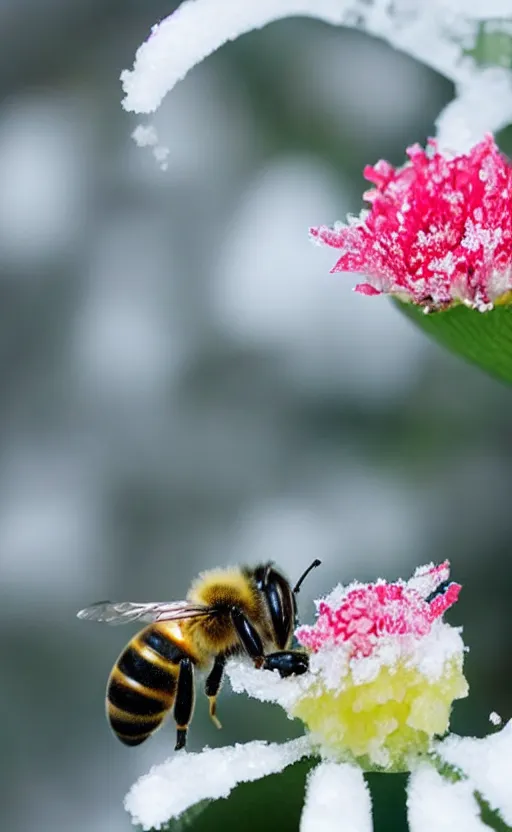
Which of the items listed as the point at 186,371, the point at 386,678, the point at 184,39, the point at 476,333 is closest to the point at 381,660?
the point at 386,678

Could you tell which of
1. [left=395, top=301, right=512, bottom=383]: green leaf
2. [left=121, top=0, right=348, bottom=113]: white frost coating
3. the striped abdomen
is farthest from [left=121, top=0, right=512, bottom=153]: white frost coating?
the striped abdomen

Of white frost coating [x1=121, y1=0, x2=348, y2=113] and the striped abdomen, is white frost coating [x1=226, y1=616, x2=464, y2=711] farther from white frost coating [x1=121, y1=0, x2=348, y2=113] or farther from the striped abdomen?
white frost coating [x1=121, y1=0, x2=348, y2=113]

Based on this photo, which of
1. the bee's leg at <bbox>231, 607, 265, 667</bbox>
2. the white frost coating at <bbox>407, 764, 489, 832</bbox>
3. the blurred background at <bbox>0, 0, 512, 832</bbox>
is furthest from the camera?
the blurred background at <bbox>0, 0, 512, 832</bbox>

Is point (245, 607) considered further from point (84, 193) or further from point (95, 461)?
point (84, 193)

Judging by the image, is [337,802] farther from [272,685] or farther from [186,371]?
[186,371]

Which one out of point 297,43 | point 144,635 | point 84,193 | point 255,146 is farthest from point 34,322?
point 144,635

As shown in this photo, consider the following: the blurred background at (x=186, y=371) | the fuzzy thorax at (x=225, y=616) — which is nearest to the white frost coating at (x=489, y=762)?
the fuzzy thorax at (x=225, y=616)
